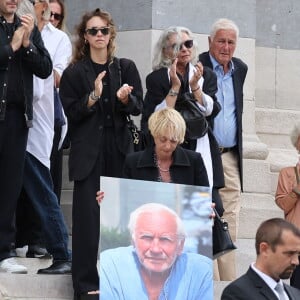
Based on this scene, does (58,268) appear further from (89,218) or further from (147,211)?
(147,211)

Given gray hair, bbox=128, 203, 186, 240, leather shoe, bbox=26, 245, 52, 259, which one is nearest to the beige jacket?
gray hair, bbox=128, 203, 186, 240

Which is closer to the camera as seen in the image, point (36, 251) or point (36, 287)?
point (36, 287)

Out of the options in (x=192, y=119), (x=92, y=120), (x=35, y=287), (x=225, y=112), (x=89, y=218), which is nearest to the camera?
(x=35, y=287)

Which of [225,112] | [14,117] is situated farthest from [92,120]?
[225,112]

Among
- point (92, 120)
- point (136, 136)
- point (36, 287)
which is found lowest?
point (36, 287)

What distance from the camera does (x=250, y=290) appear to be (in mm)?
8070

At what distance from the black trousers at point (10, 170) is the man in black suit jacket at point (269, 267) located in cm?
255

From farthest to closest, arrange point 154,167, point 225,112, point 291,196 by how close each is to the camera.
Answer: point 225,112
point 291,196
point 154,167

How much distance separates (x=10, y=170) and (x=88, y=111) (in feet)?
2.30

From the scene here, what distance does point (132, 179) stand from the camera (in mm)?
9258

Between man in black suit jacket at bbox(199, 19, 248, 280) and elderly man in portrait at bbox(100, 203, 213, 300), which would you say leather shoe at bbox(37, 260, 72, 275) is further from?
man in black suit jacket at bbox(199, 19, 248, 280)

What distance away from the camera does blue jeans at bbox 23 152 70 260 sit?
10500 millimetres

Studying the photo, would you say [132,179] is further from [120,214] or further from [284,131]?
[284,131]

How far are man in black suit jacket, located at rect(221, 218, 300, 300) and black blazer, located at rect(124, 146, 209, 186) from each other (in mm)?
1677
